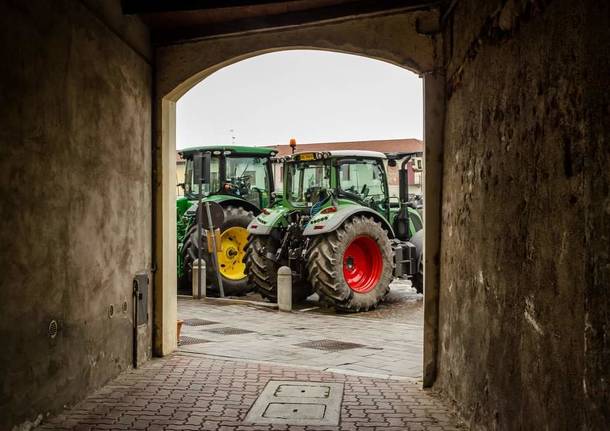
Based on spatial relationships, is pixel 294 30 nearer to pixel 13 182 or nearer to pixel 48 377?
pixel 13 182

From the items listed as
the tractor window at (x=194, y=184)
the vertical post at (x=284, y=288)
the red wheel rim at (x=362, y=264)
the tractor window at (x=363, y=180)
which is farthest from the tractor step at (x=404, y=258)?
the tractor window at (x=194, y=184)

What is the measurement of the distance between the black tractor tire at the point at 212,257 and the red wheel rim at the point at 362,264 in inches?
92.0

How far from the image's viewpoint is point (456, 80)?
4.90 meters

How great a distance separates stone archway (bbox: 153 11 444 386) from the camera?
5.48 m

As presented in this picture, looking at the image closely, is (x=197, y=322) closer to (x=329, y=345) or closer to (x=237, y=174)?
(x=329, y=345)

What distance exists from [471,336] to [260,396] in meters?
1.79

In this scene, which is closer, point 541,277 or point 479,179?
point 541,277

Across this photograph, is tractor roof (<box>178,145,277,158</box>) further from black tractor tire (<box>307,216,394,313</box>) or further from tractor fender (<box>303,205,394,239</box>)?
black tractor tire (<box>307,216,394,313</box>)

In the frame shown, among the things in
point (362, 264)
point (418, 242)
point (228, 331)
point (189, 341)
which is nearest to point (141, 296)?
point (189, 341)

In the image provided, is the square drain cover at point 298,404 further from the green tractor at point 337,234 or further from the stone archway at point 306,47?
the green tractor at point 337,234

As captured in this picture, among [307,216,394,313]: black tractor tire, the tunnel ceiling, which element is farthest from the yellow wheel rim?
the tunnel ceiling

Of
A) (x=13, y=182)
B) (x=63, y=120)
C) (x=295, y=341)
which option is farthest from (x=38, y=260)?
(x=295, y=341)

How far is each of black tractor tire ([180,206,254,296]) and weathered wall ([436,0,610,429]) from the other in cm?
789

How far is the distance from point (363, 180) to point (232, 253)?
9.85ft
